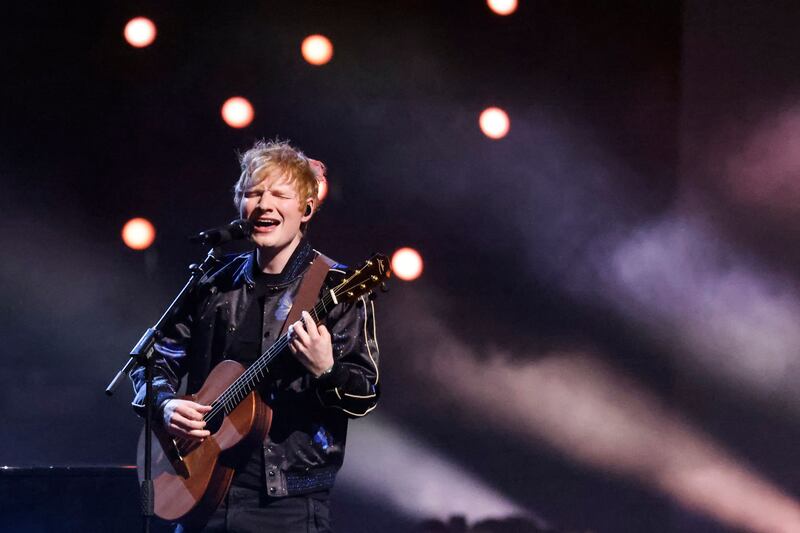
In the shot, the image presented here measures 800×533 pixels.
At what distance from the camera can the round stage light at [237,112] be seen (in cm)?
466

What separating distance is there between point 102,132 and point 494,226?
1954 millimetres

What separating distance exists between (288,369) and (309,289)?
0.28 m

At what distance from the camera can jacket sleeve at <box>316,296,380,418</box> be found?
9.07 ft

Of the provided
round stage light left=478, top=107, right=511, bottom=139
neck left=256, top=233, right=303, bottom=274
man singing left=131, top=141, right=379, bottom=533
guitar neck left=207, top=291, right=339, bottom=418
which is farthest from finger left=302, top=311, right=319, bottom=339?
round stage light left=478, top=107, right=511, bottom=139

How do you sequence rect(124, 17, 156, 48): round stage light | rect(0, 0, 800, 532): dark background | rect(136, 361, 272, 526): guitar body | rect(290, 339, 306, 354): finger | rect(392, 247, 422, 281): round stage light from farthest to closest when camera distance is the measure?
1. rect(124, 17, 156, 48): round stage light
2. rect(392, 247, 422, 281): round stage light
3. rect(0, 0, 800, 532): dark background
4. rect(136, 361, 272, 526): guitar body
5. rect(290, 339, 306, 354): finger

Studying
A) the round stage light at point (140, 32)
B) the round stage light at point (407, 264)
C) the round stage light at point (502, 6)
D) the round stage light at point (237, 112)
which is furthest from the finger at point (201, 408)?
the round stage light at point (502, 6)

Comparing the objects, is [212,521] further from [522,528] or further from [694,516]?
[694,516]

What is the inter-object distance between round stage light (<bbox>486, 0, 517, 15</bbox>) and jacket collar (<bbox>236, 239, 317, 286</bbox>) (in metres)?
1.99

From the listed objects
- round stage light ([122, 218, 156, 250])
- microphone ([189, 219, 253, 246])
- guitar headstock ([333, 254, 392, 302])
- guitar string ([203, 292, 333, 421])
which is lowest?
guitar string ([203, 292, 333, 421])

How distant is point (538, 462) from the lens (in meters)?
4.37

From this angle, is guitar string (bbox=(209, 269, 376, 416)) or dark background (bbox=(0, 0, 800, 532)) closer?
guitar string (bbox=(209, 269, 376, 416))

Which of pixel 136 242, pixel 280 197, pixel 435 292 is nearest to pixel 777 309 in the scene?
pixel 435 292

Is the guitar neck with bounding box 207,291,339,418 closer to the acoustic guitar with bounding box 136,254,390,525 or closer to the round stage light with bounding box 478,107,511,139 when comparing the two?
the acoustic guitar with bounding box 136,254,390,525

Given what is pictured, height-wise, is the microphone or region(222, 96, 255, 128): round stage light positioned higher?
region(222, 96, 255, 128): round stage light
